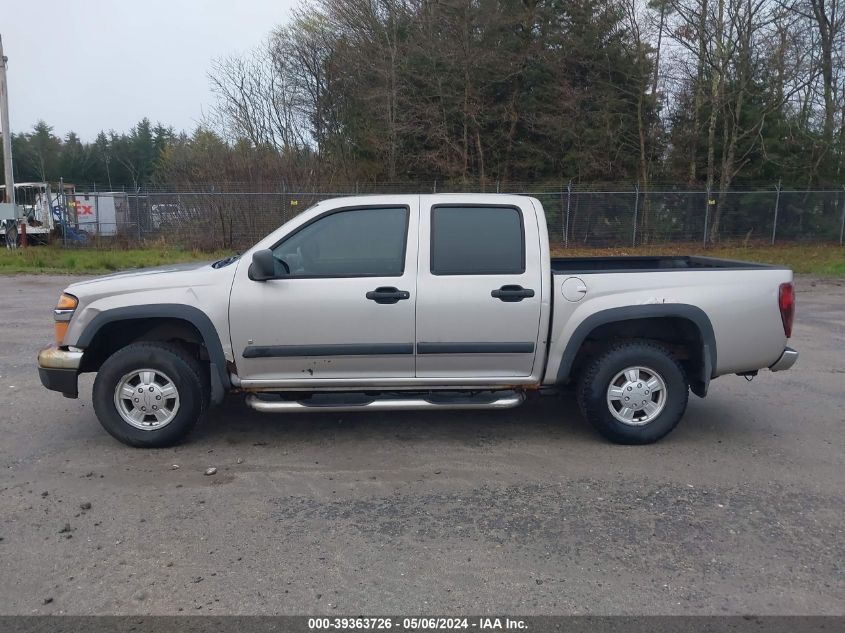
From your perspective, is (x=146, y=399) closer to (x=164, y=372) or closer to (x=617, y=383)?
(x=164, y=372)

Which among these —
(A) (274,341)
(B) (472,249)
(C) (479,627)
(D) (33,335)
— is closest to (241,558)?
(C) (479,627)

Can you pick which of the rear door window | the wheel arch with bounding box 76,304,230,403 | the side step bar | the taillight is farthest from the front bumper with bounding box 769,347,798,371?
the wheel arch with bounding box 76,304,230,403

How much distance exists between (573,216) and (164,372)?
2098cm

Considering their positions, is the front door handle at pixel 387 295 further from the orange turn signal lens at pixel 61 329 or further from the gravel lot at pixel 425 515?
the orange turn signal lens at pixel 61 329

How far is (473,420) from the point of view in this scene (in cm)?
614

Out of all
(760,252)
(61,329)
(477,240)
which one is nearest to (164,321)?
(61,329)

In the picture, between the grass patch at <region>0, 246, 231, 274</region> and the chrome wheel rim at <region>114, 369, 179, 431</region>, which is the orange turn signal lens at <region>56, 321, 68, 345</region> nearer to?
the chrome wheel rim at <region>114, 369, 179, 431</region>

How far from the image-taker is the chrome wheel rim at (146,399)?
209 inches

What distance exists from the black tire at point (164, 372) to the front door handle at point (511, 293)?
2.27 metres

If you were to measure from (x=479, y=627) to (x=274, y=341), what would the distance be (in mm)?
2712

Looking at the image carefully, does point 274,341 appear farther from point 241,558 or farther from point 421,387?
point 241,558

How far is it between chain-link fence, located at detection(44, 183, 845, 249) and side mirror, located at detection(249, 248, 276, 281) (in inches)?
744

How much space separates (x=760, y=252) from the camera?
2342 cm

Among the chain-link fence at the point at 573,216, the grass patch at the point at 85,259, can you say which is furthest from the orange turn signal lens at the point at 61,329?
the chain-link fence at the point at 573,216
